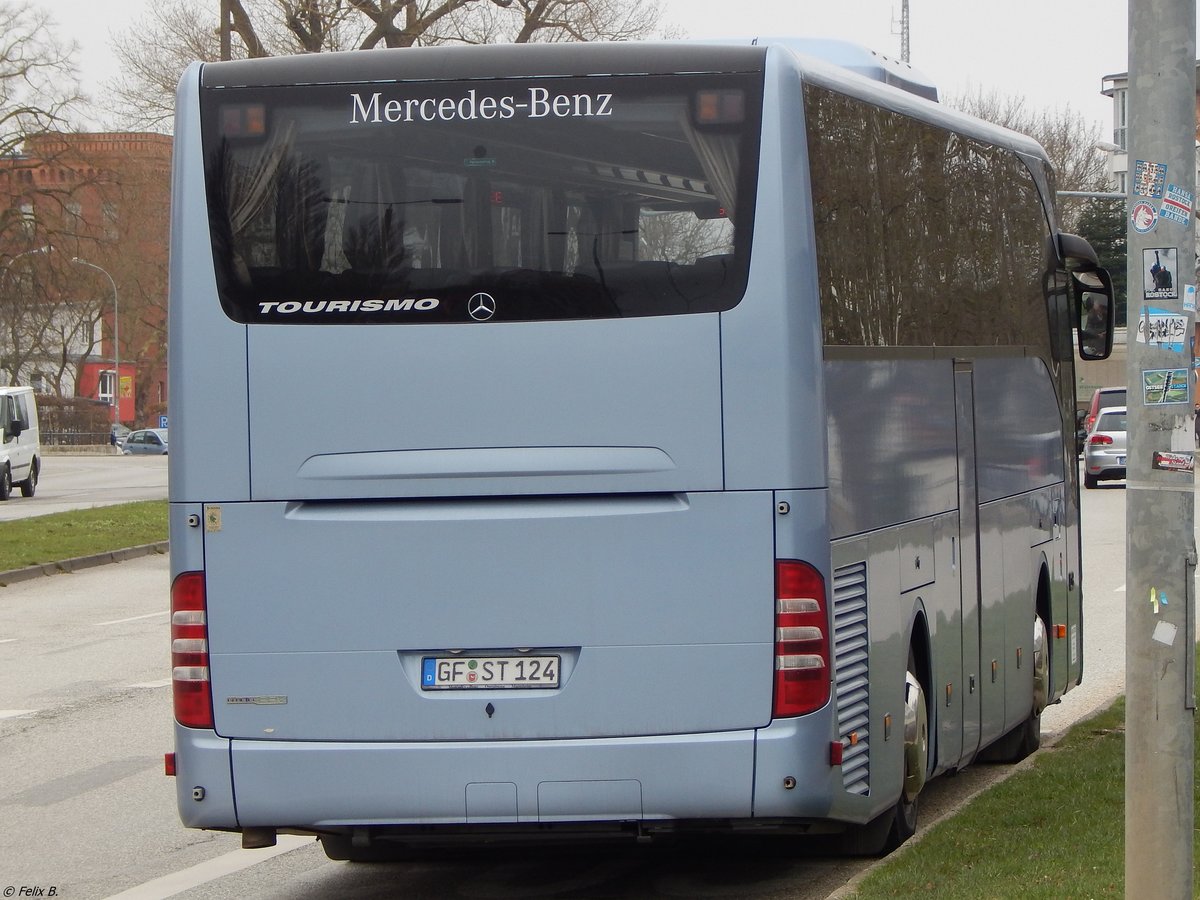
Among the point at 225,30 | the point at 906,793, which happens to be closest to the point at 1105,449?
the point at 225,30

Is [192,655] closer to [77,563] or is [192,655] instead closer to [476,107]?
[476,107]

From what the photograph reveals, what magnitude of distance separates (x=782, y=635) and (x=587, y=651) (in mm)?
651

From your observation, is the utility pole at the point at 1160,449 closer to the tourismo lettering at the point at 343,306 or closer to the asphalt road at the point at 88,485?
the tourismo lettering at the point at 343,306

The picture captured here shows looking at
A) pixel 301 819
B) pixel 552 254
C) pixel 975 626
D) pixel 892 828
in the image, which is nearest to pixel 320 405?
pixel 552 254

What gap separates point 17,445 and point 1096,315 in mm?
38870

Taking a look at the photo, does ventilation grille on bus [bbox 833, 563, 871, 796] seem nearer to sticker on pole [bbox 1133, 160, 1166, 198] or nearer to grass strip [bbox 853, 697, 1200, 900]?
grass strip [bbox 853, 697, 1200, 900]

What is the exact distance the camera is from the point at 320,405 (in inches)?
257

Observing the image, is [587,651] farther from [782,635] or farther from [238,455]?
[238,455]

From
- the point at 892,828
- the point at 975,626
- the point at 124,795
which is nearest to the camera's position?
the point at 892,828

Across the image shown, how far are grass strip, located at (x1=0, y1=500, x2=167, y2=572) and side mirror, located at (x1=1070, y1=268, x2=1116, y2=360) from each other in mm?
16391

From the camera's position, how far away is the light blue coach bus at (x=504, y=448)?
6453mm

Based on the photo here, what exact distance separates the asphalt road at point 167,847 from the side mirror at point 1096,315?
232cm

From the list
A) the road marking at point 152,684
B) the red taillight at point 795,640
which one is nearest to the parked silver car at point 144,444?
the road marking at point 152,684

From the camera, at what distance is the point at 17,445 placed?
1825 inches
